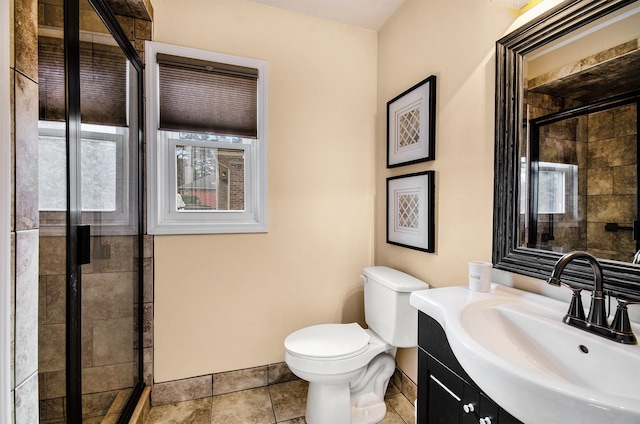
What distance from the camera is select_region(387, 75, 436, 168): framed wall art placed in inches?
62.6

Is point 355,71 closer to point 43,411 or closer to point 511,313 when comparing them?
point 511,313

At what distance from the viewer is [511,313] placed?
954 millimetres

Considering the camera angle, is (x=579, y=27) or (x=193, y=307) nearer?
(x=579, y=27)

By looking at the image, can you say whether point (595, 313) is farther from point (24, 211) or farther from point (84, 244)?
point (84, 244)

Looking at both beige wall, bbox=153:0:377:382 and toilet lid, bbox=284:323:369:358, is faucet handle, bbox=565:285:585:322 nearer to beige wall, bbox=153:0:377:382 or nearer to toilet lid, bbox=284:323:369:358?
toilet lid, bbox=284:323:369:358

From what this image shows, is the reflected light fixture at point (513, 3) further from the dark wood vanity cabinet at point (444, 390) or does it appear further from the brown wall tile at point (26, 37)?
the brown wall tile at point (26, 37)

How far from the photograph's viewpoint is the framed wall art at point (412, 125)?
5.22ft

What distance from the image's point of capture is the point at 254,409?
171 cm

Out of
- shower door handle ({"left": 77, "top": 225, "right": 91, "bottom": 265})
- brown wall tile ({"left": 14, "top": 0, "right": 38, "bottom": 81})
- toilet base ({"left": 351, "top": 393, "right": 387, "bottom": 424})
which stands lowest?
toilet base ({"left": 351, "top": 393, "right": 387, "bottom": 424})

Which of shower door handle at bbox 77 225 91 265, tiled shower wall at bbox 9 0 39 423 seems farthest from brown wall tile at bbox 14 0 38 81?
shower door handle at bbox 77 225 91 265

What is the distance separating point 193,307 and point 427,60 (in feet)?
6.53

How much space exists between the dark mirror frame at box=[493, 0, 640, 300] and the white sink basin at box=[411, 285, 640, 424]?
13cm

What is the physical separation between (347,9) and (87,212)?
6.15 feet

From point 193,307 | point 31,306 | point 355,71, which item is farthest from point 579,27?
point 193,307
